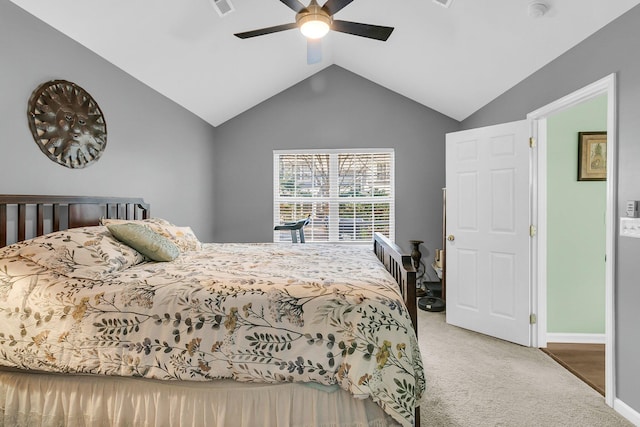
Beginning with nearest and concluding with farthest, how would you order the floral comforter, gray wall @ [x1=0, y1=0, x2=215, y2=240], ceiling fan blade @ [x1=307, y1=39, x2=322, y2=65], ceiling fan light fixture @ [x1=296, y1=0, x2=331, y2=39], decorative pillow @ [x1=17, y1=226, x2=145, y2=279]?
the floral comforter < decorative pillow @ [x1=17, y1=226, x2=145, y2=279] < gray wall @ [x1=0, y1=0, x2=215, y2=240] < ceiling fan light fixture @ [x1=296, y1=0, x2=331, y2=39] < ceiling fan blade @ [x1=307, y1=39, x2=322, y2=65]

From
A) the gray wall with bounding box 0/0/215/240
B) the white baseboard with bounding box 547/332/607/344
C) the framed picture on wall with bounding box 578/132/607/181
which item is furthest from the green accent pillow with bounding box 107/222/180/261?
the framed picture on wall with bounding box 578/132/607/181

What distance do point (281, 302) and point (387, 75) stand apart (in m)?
3.69

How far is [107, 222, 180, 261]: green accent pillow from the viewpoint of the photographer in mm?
2129

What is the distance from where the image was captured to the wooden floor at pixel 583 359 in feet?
7.97

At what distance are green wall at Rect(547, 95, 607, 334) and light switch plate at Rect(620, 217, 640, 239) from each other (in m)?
1.18

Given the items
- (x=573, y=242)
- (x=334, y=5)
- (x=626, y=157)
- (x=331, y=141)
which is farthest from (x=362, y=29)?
(x=573, y=242)

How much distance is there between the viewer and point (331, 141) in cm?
474

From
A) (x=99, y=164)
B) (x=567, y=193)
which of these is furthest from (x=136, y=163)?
(x=567, y=193)

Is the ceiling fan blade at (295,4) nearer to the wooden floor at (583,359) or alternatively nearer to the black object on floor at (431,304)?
the wooden floor at (583,359)

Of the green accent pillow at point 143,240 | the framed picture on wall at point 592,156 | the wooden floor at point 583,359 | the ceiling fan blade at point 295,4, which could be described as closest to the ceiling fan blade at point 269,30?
the ceiling fan blade at point 295,4

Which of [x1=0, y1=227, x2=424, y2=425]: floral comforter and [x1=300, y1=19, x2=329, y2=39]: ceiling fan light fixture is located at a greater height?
[x1=300, y1=19, x2=329, y2=39]: ceiling fan light fixture

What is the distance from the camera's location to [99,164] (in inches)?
106

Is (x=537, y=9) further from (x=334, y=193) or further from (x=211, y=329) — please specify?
(x=334, y=193)

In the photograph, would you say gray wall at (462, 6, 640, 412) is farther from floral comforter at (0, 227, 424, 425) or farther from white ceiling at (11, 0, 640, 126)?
floral comforter at (0, 227, 424, 425)
